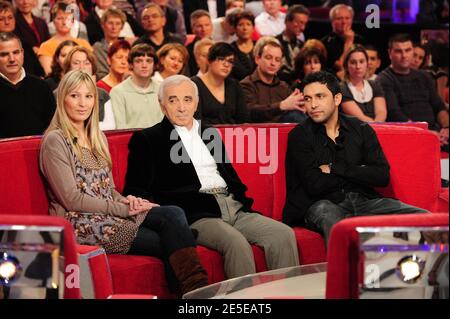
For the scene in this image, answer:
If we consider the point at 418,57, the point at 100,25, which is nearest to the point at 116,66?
the point at 100,25

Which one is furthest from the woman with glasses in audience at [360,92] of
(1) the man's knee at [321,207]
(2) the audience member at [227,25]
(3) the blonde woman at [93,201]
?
(3) the blonde woman at [93,201]

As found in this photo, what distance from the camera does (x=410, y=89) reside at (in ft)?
21.1

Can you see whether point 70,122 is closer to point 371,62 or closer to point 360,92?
point 360,92

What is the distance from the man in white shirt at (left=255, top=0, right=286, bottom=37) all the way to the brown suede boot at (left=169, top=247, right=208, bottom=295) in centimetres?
412

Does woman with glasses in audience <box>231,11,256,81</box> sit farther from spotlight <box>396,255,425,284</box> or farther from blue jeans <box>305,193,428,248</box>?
spotlight <box>396,255,425,284</box>

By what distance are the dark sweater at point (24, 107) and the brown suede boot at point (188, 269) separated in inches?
54.1

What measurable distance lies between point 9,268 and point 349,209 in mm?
2069

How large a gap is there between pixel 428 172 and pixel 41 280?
2.50 m

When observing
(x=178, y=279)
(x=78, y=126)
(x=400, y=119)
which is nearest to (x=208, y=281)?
(x=178, y=279)

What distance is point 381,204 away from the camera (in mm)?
4148

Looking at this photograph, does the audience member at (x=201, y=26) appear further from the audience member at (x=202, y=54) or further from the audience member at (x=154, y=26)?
the audience member at (x=202, y=54)

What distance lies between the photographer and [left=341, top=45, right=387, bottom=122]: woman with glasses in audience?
590cm

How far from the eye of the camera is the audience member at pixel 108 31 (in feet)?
20.7
